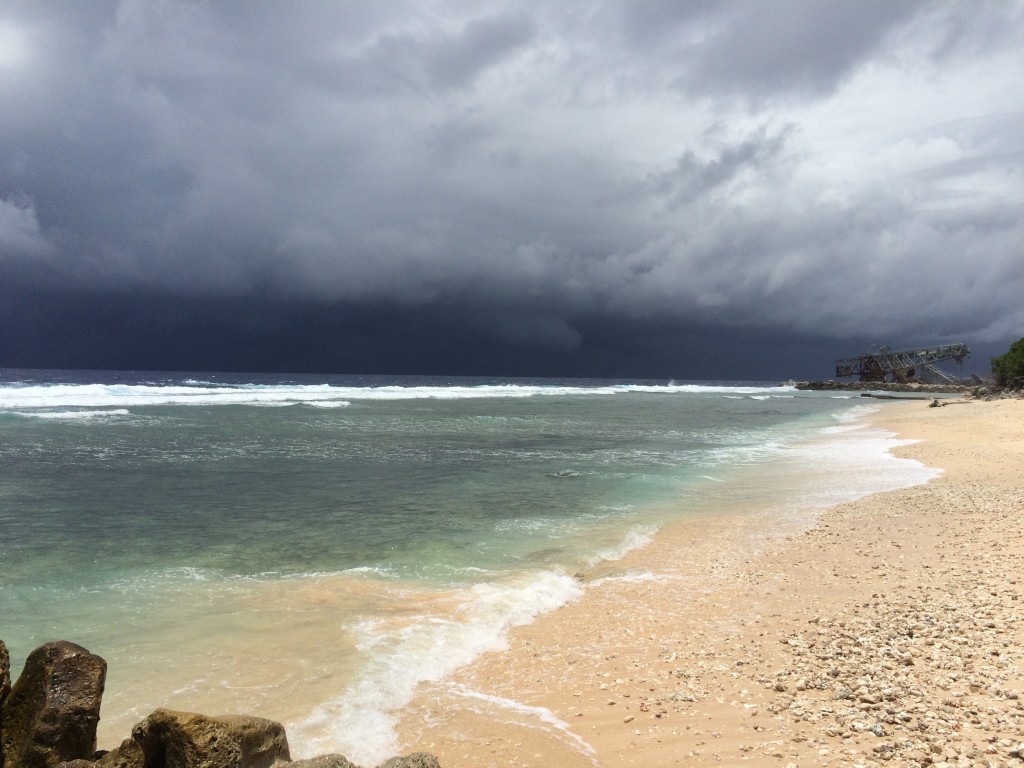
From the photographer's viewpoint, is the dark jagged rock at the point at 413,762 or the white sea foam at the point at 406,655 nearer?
the dark jagged rock at the point at 413,762

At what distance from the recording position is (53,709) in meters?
3.65

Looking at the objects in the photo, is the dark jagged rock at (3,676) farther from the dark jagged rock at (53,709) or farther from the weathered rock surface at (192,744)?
the weathered rock surface at (192,744)

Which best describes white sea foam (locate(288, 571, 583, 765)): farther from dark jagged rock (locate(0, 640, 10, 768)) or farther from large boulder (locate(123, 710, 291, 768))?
dark jagged rock (locate(0, 640, 10, 768))

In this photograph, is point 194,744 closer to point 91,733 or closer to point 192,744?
point 192,744


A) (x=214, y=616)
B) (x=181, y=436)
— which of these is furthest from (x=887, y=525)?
(x=181, y=436)

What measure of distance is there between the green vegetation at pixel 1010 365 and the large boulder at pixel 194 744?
216ft

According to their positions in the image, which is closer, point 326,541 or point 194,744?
point 194,744

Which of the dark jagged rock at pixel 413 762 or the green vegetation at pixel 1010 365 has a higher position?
the green vegetation at pixel 1010 365

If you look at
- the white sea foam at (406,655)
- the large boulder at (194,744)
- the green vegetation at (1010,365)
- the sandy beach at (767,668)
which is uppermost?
the green vegetation at (1010,365)

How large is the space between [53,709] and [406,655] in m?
3.27

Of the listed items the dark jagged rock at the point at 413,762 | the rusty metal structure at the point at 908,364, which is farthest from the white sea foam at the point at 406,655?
the rusty metal structure at the point at 908,364

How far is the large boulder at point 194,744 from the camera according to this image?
11.2ft

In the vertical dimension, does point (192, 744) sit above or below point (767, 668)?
above

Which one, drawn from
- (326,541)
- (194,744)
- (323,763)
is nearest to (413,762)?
(323,763)
